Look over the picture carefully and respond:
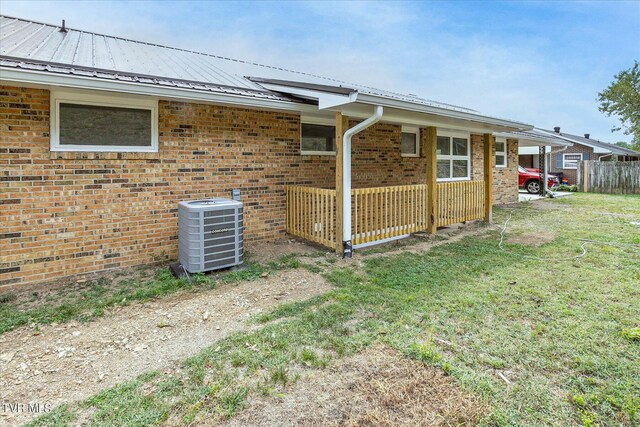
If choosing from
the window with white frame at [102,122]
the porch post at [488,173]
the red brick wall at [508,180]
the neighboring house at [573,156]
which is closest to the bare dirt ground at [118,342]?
the window with white frame at [102,122]

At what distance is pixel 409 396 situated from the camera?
7.75 feet

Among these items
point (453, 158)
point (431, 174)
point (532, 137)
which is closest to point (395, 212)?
point (431, 174)

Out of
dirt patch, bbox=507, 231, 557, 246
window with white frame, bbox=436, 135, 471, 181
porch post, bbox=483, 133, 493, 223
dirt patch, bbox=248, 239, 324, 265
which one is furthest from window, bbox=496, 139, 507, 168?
dirt patch, bbox=248, 239, 324, 265

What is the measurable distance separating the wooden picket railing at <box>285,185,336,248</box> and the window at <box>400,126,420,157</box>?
12.0 ft

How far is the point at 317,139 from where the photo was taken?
7.46 m

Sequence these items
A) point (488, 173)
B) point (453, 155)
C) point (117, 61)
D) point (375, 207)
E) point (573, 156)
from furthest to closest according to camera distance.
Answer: point (573, 156) → point (453, 155) → point (488, 173) → point (375, 207) → point (117, 61)

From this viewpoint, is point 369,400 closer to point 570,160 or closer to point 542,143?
point 542,143

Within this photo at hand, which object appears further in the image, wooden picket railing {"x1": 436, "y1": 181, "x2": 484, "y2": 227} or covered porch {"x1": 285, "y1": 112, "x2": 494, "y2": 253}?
wooden picket railing {"x1": 436, "y1": 181, "x2": 484, "y2": 227}

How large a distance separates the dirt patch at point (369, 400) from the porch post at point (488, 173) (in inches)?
301

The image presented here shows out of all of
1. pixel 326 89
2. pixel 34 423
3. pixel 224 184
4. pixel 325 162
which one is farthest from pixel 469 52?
pixel 34 423

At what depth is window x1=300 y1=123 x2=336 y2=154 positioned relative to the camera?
7.26 metres

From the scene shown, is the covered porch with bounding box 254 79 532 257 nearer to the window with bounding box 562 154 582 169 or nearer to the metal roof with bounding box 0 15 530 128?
the metal roof with bounding box 0 15 530 128

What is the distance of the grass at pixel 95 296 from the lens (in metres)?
3.59

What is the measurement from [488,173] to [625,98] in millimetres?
17970
